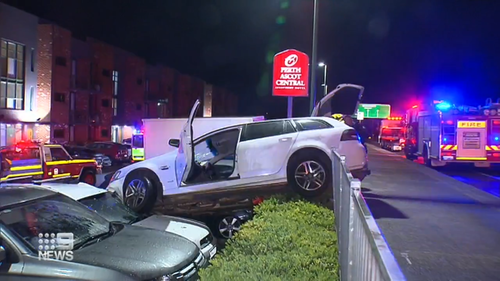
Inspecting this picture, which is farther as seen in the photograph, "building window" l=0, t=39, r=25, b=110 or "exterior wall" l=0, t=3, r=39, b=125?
"exterior wall" l=0, t=3, r=39, b=125

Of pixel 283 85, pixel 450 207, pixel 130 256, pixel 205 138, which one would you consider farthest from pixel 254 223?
pixel 283 85

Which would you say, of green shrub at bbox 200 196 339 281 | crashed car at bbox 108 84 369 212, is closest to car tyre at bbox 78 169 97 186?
crashed car at bbox 108 84 369 212

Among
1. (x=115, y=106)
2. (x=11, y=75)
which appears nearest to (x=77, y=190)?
(x=11, y=75)

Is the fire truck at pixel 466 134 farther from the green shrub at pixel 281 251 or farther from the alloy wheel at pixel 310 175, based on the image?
the green shrub at pixel 281 251

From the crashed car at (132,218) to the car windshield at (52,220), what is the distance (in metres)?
1.00

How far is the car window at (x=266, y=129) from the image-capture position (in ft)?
27.6

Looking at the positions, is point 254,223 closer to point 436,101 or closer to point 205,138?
point 205,138

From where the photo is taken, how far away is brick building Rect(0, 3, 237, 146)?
28.6 metres

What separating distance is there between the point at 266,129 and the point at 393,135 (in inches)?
1193

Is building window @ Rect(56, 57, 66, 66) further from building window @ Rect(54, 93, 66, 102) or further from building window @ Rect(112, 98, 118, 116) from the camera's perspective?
building window @ Rect(112, 98, 118, 116)

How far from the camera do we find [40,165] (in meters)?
13.1

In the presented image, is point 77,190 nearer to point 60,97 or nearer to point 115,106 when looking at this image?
point 60,97

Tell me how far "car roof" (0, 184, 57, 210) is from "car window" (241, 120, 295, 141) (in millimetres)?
4007

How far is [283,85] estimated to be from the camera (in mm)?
15414
